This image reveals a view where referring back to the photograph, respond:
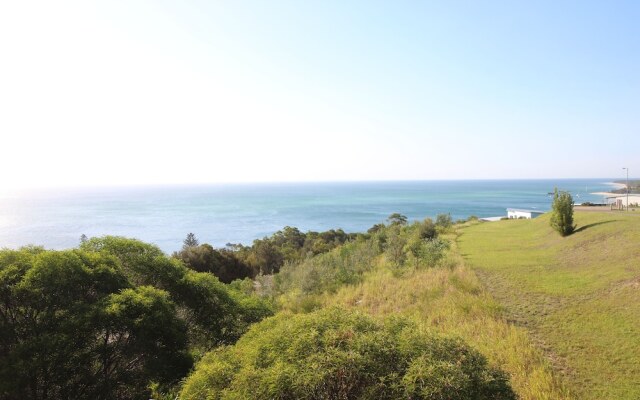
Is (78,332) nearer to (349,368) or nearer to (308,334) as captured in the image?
(308,334)

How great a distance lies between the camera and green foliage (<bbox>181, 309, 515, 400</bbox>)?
3.97 metres

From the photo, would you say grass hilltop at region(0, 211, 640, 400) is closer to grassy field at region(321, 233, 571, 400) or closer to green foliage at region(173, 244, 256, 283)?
grassy field at region(321, 233, 571, 400)

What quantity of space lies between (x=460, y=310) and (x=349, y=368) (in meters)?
8.12

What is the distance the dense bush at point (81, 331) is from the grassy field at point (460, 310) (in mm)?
3808

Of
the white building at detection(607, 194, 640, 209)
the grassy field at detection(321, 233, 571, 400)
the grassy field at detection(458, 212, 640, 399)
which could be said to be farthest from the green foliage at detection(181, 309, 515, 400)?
the white building at detection(607, 194, 640, 209)

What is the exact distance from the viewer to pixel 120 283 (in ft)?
25.2

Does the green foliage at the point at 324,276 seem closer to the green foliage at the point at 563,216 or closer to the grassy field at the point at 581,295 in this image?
the grassy field at the point at 581,295

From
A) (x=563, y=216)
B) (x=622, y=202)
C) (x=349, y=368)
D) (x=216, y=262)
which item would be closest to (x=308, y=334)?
(x=349, y=368)

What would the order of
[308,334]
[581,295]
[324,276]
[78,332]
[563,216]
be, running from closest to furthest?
[308,334] → [78,332] → [581,295] → [324,276] → [563,216]

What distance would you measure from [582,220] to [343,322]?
2561 cm

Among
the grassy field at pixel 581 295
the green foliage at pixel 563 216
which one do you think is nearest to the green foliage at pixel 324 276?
the grassy field at pixel 581 295

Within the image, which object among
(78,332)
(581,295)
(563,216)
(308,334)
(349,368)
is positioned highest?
(308,334)

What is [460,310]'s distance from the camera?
1100 cm

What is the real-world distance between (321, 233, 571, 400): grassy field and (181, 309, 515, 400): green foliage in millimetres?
890
